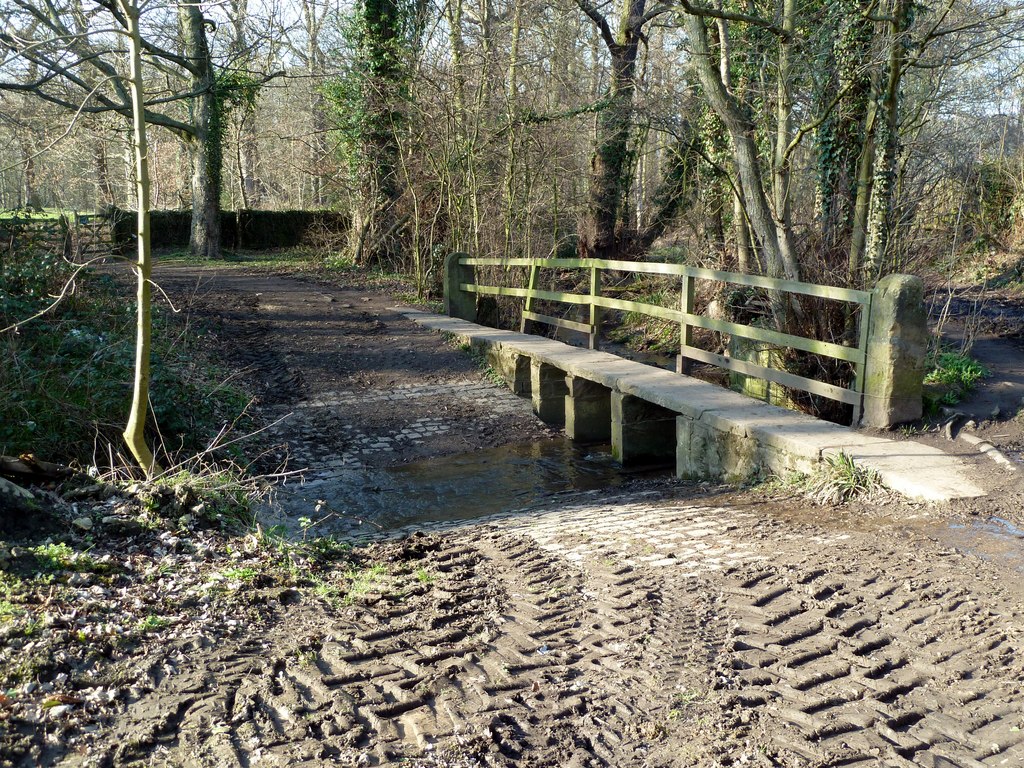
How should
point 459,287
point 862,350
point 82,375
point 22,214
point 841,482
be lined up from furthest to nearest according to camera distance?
point 459,287 → point 22,214 → point 82,375 → point 862,350 → point 841,482

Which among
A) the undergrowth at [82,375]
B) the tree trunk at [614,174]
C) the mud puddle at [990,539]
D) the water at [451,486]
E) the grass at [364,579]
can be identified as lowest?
the water at [451,486]

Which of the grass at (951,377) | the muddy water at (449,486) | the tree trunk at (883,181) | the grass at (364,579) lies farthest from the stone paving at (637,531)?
the tree trunk at (883,181)

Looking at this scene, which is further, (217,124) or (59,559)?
(217,124)

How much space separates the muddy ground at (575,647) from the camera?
309 cm

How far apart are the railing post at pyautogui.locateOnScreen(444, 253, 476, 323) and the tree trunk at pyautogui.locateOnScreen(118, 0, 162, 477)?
8.94m

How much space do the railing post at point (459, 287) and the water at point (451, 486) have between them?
5.30 m

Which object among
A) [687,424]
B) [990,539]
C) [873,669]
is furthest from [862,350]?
[873,669]

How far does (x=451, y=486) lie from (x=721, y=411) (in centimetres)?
265

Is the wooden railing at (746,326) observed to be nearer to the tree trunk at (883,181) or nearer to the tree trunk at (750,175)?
the tree trunk at (750,175)

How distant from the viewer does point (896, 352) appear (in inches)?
260

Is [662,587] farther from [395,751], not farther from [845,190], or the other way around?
[845,190]

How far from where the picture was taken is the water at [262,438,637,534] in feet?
24.6

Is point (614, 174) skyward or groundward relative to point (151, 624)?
skyward

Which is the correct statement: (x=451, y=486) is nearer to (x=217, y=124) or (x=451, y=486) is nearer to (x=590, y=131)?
(x=590, y=131)
